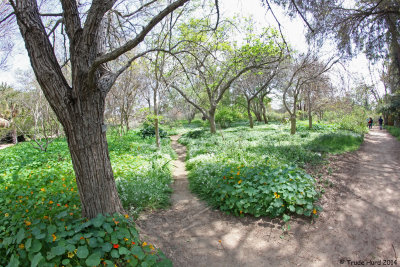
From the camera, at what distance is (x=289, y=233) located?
3650 millimetres

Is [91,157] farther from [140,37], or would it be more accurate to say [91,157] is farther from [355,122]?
[355,122]

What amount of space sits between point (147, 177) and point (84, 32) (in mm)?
3912

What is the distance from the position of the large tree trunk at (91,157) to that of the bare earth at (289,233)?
33.3 inches

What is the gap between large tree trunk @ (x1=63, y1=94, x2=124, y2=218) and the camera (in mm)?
2812

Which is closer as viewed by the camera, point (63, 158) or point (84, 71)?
point (84, 71)

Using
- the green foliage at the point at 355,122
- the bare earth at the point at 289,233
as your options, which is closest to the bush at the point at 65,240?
the bare earth at the point at 289,233

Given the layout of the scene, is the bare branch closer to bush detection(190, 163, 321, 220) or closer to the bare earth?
the bare earth

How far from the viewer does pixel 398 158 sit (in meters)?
7.93

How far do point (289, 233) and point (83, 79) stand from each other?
374cm

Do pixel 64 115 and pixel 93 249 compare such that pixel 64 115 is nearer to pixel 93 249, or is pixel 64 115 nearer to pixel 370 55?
pixel 93 249

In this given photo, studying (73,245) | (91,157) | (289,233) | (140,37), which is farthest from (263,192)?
(140,37)

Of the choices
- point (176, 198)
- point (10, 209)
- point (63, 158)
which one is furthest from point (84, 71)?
point (63, 158)

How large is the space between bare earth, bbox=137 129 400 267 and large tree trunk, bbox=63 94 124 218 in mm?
845

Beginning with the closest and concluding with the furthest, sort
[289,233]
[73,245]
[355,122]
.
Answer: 1. [73,245]
2. [289,233]
3. [355,122]
